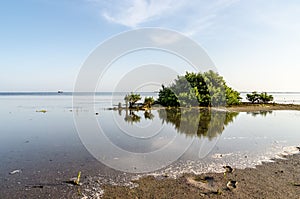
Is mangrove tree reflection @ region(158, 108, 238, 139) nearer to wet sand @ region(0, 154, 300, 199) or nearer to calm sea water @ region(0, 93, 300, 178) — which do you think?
calm sea water @ region(0, 93, 300, 178)

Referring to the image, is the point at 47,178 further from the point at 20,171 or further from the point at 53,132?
the point at 53,132

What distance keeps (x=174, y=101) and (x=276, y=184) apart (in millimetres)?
40308

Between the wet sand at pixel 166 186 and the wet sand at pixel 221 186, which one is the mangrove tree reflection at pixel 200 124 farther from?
the wet sand at pixel 166 186

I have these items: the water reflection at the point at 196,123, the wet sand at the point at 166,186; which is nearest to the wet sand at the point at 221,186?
the wet sand at the point at 166,186

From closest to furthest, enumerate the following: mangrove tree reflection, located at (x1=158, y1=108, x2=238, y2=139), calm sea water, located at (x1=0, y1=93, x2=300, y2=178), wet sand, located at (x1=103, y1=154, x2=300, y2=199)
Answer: wet sand, located at (x1=103, y1=154, x2=300, y2=199) → calm sea water, located at (x1=0, y1=93, x2=300, y2=178) → mangrove tree reflection, located at (x1=158, y1=108, x2=238, y2=139)

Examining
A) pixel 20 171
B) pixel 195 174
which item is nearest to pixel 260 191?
pixel 195 174

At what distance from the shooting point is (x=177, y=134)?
67.3ft

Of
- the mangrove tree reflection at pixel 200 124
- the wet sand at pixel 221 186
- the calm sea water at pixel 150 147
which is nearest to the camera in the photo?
the wet sand at pixel 221 186

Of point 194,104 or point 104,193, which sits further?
point 194,104

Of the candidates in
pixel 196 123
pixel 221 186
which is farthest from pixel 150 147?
pixel 196 123

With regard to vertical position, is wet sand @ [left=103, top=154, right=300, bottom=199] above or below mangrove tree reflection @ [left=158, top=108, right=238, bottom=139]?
below

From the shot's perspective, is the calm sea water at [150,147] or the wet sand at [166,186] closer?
the wet sand at [166,186]

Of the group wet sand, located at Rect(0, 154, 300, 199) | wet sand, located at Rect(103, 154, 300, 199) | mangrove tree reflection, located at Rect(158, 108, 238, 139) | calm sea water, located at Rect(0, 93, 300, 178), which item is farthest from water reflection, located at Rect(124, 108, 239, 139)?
wet sand, located at Rect(0, 154, 300, 199)

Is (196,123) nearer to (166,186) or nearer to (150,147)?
(150,147)
